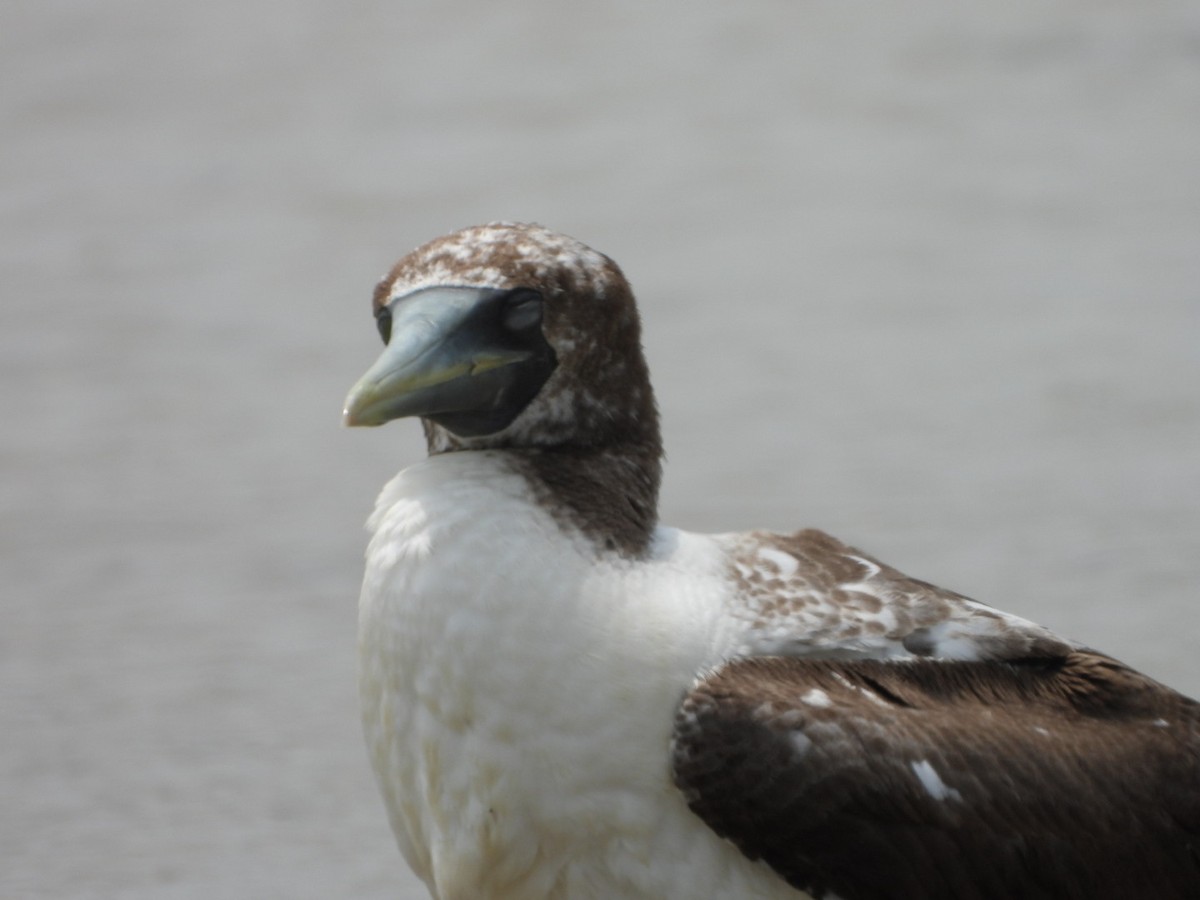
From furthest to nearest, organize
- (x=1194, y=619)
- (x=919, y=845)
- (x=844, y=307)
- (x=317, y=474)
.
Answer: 1. (x=844, y=307)
2. (x=317, y=474)
3. (x=1194, y=619)
4. (x=919, y=845)

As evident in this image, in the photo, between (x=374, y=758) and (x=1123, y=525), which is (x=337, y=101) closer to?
(x=1123, y=525)

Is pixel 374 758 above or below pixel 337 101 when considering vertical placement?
below

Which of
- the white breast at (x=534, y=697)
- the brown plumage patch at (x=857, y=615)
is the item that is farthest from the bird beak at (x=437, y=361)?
the brown plumage patch at (x=857, y=615)

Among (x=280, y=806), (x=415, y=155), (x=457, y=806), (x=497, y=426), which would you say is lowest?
(x=280, y=806)

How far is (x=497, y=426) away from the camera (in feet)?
10.9

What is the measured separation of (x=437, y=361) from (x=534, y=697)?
0.54 m

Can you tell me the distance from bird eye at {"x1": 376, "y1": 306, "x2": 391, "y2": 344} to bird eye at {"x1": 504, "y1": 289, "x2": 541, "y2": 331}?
0.73ft

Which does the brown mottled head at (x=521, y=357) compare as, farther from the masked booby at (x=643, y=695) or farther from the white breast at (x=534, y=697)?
the white breast at (x=534, y=697)

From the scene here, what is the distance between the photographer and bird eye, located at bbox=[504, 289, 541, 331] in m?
3.26

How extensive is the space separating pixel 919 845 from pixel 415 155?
6.08 m

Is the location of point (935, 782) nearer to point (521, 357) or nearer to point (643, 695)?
point (643, 695)

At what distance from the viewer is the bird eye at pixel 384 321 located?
3381mm

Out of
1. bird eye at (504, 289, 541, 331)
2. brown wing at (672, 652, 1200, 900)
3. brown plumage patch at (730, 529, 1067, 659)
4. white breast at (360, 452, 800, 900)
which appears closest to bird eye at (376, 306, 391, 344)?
bird eye at (504, 289, 541, 331)

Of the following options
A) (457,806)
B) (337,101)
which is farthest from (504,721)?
(337,101)
